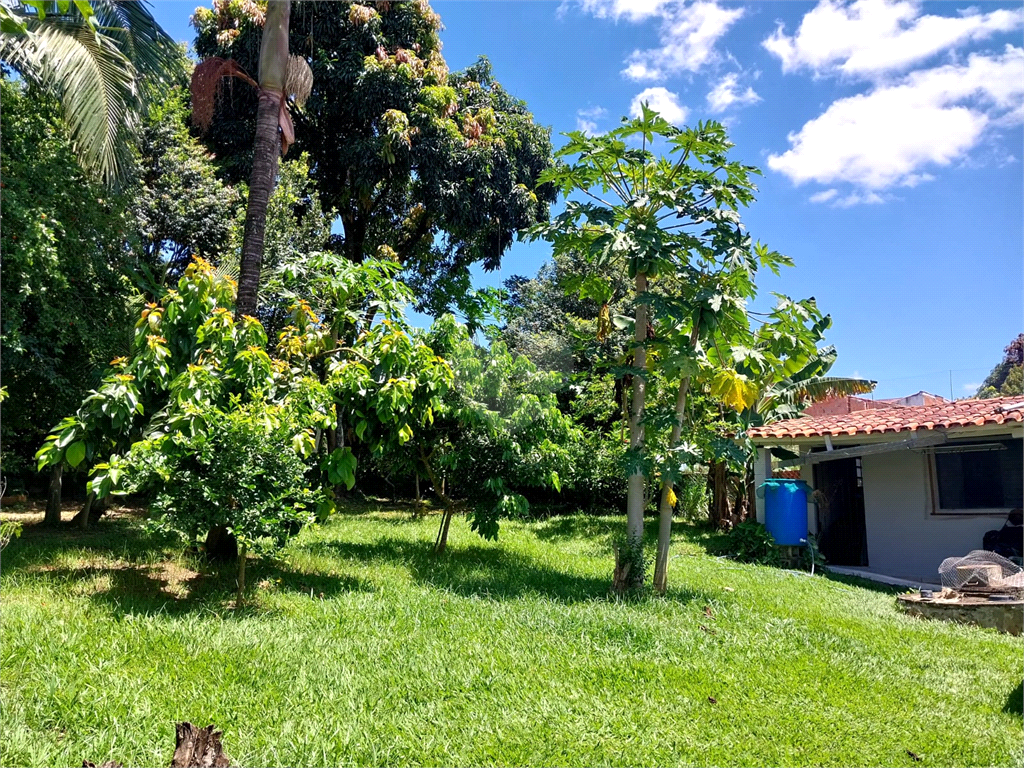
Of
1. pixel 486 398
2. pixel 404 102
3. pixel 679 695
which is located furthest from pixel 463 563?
pixel 404 102

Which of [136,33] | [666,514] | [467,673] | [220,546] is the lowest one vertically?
[467,673]

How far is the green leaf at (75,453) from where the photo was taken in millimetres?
6098

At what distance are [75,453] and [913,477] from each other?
11.6 metres

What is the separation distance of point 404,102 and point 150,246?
6119mm

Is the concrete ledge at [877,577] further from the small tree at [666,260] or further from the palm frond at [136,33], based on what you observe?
the palm frond at [136,33]

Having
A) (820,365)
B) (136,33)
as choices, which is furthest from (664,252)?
(136,33)

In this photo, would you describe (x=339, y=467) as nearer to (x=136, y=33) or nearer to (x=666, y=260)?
(x=666, y=260)

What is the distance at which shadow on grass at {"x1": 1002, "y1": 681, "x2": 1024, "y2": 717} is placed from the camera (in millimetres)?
4723

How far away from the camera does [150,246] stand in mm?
13375

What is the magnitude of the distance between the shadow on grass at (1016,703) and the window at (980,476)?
6.18 meters

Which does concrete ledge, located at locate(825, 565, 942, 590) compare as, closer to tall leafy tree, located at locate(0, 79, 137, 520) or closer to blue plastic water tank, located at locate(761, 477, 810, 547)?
blue plastic water tank, located at locate(761, 477, 810, 547)

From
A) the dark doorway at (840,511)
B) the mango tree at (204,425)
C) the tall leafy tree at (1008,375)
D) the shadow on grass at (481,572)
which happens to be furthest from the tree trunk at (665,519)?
the tall leafy tree at (1008,375)

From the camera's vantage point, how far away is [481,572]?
8.50m

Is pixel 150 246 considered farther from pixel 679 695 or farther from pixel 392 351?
pixel 679 695
